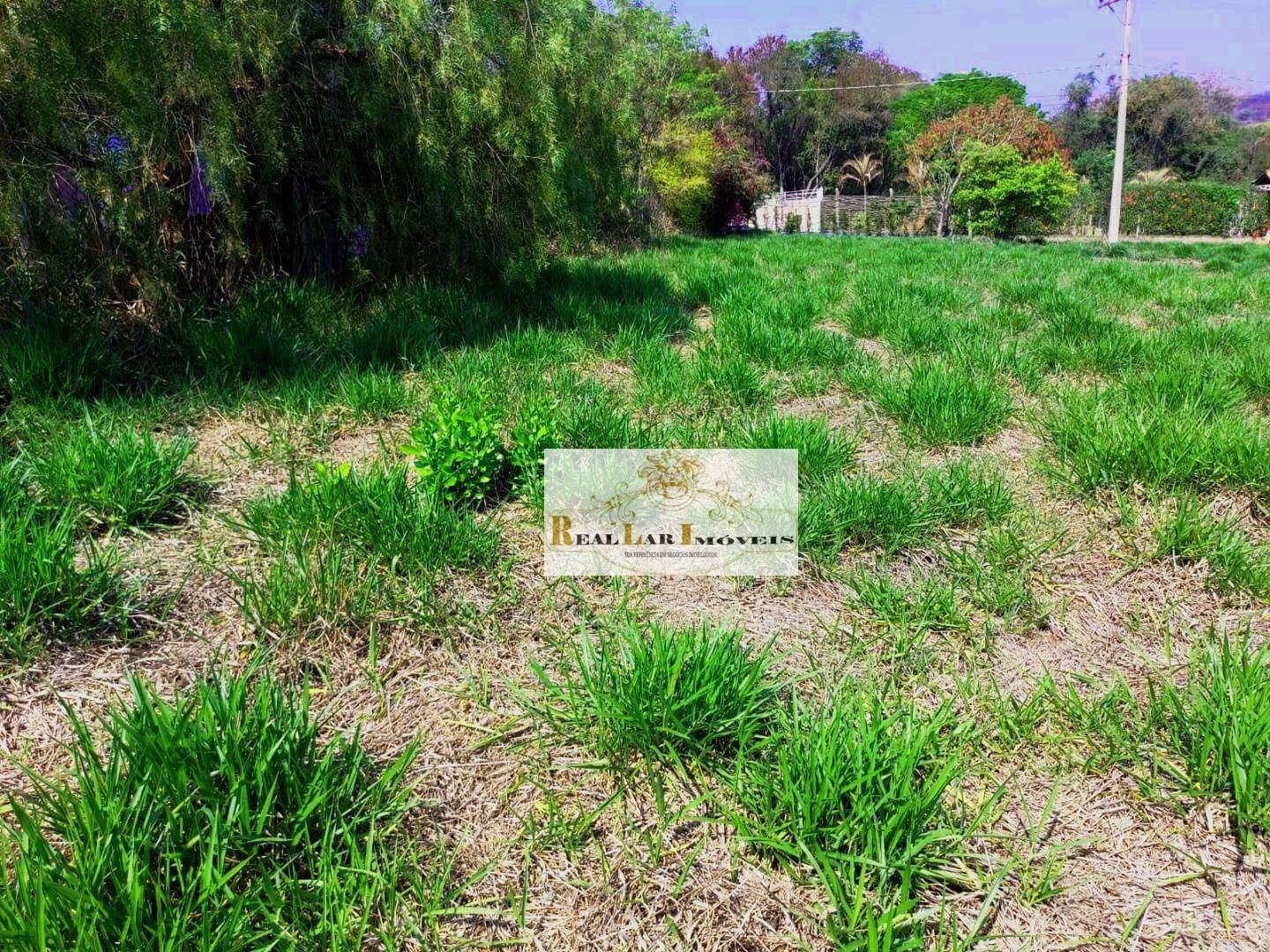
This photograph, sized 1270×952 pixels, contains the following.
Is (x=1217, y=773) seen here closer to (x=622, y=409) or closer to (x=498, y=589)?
(x=498, y=589)

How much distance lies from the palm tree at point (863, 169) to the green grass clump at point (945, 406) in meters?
28.3

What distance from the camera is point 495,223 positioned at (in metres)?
4.29

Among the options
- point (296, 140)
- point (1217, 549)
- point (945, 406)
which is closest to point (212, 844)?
point (1217, 549)

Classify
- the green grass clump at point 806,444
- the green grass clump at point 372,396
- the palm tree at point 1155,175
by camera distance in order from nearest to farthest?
the green grass clump at point 806,444
the green grass clump at point 372,396
the palm tree at point 1155,175

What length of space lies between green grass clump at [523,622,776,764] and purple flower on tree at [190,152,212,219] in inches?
124

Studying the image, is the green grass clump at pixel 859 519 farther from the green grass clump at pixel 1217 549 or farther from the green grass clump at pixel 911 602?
the green grass clump at pixel 1217 549

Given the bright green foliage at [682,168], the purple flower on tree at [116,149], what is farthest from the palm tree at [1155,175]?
the purple flower on tree at [116,149]

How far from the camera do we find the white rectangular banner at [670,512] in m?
2.14

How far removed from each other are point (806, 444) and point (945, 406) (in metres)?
0.86

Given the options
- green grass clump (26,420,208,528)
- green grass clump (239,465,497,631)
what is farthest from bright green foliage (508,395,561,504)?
green grass clump (26,420,208,528)

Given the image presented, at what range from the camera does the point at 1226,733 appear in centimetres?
135

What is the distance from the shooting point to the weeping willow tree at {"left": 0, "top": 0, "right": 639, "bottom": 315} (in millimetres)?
2650

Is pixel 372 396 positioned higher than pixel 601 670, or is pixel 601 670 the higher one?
pixel 372 396

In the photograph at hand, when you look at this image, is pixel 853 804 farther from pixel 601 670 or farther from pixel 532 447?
pixel 532 447
